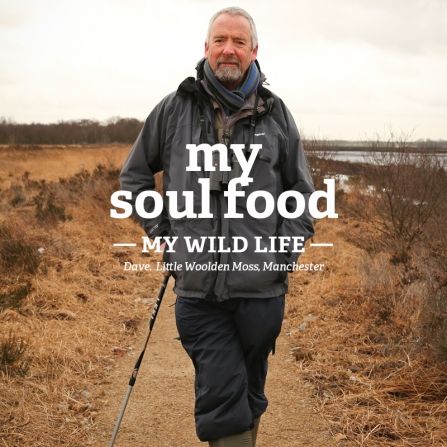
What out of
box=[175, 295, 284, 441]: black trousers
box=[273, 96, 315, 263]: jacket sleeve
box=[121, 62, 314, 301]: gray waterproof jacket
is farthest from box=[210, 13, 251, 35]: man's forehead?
box=[175, 295, 284, 441]: black trousers

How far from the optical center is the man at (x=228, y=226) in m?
2.64

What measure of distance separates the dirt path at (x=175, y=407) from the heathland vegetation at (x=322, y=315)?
11 centimetres

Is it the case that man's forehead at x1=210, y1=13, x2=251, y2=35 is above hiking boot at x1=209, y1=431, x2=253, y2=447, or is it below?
above

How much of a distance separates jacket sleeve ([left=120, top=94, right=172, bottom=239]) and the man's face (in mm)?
327

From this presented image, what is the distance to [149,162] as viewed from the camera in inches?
118

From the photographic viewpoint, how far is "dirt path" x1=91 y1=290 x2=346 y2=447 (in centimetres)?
374

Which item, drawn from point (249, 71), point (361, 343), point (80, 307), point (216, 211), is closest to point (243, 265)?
point (216, 211)

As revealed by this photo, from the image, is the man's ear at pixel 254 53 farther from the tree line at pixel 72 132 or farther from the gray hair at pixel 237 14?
the tree line at pixel 72 132

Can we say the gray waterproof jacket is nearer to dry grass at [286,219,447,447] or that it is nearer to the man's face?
the man's face

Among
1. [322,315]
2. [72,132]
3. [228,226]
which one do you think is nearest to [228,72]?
[228,226]

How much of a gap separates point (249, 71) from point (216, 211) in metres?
0.80

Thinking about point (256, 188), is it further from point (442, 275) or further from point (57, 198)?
point (57, 198)

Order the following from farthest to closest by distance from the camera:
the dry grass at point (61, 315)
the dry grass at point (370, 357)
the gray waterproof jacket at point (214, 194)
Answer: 1. the dry grass at point (61, 315)
2. the dry grass at point (370, 357)
3. the gray waterproof jacket at point (214, 194)

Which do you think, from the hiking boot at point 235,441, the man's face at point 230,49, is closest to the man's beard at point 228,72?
the man's face at point 230,49
